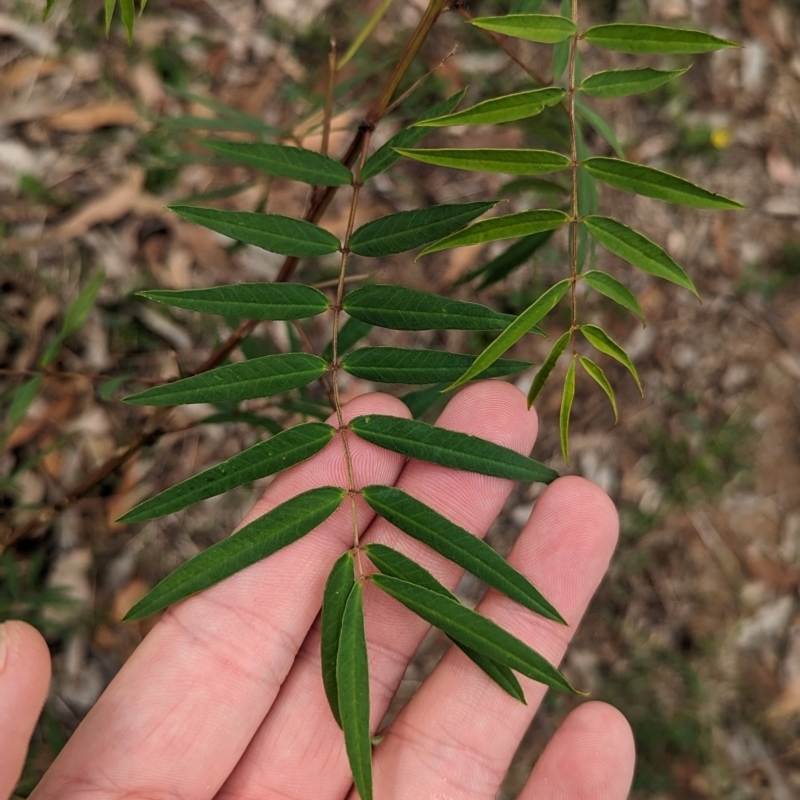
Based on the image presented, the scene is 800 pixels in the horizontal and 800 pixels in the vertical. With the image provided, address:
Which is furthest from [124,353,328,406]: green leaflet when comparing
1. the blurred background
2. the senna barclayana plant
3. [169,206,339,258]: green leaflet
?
the blurred background

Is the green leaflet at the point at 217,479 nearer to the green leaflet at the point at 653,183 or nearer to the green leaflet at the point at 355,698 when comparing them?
the green leaflet at the point at 355,698

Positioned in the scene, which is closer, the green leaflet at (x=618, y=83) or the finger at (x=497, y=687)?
the green leaflet at (x=618, y=83)

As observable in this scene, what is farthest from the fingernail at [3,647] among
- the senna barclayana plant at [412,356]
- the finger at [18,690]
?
the senna barclayana plant at [412,356]

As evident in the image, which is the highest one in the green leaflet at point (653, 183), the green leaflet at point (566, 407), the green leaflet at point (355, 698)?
the green leaflet at point (653, 183)

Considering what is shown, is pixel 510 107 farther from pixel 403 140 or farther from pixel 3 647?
pixel 3 647

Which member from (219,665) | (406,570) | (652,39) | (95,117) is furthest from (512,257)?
(95,117)

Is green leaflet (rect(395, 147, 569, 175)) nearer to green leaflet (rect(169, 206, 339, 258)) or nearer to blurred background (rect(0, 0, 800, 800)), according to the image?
green leaflet (rect(169, 206, 339, 258))
